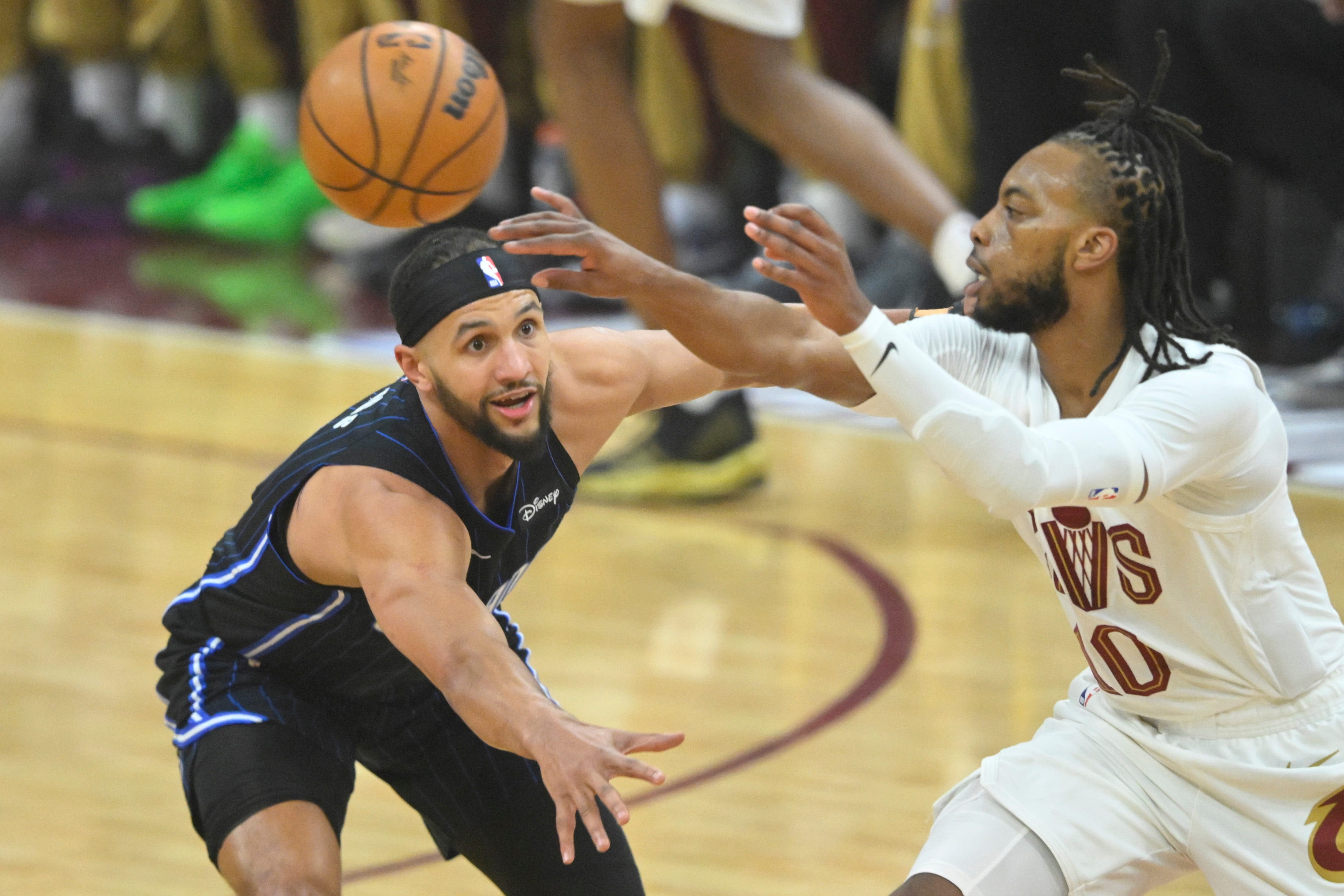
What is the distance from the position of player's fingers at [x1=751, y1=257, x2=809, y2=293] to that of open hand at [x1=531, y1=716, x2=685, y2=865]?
0.66m

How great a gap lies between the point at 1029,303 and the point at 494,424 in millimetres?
909

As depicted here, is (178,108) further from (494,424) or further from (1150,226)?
(1150,226)

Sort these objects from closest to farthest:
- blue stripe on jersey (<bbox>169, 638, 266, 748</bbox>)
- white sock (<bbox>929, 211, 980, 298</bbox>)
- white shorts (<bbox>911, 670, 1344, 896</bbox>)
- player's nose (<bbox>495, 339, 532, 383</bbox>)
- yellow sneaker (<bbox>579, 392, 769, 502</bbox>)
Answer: white shorts (<bbox>911, 670, 1344, 896</bbox>) → player's nose (<bbox>495, 339, 532, 383</bbox>) → blue stripe on jersey (<bbox>169, 638, 266, 748</bbox>) → white sock (<bbox>929, 211, 980, 298</bbox>) → yellow sneaker (<bbox>579, 392, 769, 502</bbox>)

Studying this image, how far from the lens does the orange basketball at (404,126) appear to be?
13.7 feet

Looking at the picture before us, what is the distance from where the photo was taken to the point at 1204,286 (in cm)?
784

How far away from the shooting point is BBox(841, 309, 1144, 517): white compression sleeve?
2.63 metres

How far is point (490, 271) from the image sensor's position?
3.23 metres

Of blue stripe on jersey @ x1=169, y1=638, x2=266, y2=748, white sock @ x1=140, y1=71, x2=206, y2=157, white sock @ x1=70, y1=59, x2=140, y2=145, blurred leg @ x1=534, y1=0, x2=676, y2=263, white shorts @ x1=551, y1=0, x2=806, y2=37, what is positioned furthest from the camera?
white sock @ x1=70, y1=59, x2=140, y2=145

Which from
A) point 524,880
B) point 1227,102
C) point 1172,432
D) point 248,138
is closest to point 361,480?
point 524,880

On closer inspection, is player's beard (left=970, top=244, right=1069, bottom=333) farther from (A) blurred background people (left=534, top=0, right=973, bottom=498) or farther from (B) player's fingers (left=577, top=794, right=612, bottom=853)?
(A) blurred background people (left=534, top=0, right=973, bottom=498)

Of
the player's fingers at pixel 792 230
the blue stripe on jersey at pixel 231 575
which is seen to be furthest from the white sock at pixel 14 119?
the player's fingers at pixel 792 230

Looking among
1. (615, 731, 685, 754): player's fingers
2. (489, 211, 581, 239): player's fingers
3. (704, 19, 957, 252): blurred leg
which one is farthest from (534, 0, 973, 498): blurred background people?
(615, 731, 685, 754): player's fingers

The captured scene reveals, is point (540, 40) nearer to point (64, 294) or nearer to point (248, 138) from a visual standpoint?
point (64, 294)

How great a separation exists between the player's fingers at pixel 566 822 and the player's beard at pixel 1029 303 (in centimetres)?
101
